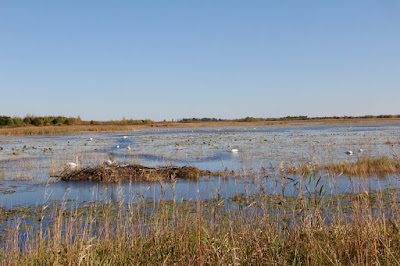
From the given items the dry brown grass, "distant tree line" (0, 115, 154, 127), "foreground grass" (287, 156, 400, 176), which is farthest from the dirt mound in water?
"distant tree line" (0, 115, 154, 127)

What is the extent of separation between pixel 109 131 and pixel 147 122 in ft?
87.8

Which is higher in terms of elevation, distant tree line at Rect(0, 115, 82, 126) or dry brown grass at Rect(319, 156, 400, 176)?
distant tree line at Rect(0, 115, 82, 126)

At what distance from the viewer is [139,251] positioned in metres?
4.30

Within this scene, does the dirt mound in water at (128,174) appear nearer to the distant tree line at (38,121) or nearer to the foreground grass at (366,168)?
the foreground grass at (366,168)

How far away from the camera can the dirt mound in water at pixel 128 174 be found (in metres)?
11.1

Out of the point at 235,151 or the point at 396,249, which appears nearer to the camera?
the point at 396,249

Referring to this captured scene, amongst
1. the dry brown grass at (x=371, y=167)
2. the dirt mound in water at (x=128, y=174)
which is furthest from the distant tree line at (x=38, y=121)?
the dry brown grass at (x=371, y=167)

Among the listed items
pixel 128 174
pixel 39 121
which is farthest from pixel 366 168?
pixel 39 121

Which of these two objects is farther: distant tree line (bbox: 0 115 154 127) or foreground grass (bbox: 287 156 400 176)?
distant tree line (bbox: 0 115 154 127)

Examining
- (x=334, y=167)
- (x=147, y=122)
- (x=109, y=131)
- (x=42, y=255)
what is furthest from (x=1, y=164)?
(x=147, y=122)

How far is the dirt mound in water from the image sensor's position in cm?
1110

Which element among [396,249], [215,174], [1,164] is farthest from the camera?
[1,164]

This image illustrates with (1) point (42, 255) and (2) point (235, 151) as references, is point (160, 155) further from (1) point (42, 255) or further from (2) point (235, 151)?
(1) point (42, 255)

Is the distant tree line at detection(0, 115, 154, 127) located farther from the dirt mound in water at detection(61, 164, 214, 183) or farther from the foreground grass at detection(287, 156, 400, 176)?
the foreground grass at detection(287, 156, 400, 176)
